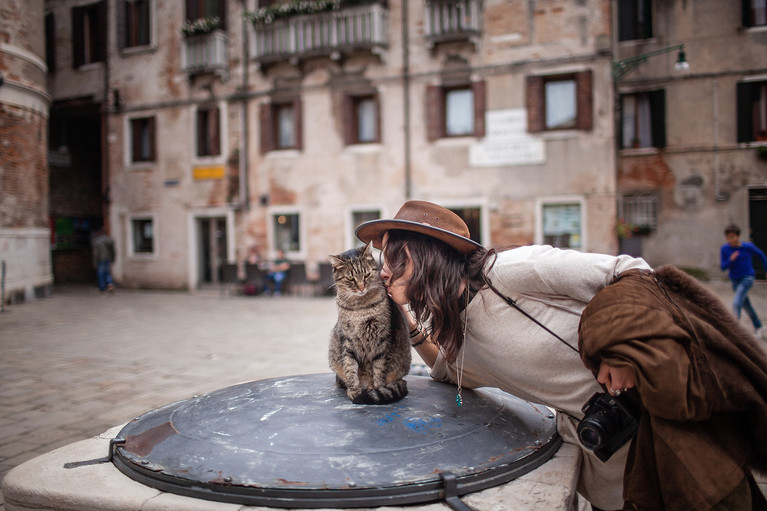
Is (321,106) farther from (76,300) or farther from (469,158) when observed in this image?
(76,300)

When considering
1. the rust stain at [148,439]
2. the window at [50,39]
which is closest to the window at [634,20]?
the rust stain at [148,439]

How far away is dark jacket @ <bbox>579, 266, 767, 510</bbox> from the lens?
4.75ft

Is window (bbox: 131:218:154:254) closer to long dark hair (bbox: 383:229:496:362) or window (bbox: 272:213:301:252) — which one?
window (bbox: 272:213:301:252)

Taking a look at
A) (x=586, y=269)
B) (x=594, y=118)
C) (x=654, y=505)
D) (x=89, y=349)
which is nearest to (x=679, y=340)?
(x=586, y=269)

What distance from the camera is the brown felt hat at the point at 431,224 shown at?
78.5 inches

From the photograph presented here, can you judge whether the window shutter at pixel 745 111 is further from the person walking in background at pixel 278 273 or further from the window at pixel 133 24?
the window at pixel 133 24

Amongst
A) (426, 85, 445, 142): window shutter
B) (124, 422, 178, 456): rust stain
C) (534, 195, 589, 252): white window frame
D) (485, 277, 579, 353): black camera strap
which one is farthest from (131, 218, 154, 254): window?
(485, 277, 579, 353): black camera strap

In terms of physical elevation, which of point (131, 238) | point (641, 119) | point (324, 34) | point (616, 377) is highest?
point (324, 34)

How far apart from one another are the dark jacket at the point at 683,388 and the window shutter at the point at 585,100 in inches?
520

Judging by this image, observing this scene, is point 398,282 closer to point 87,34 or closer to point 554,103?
point 554,103

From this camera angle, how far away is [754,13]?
568 inches

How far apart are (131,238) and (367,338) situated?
17876 mm

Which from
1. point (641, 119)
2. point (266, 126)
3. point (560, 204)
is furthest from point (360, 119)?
point (641, 119)

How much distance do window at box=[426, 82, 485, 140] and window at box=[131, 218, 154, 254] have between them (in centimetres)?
984
